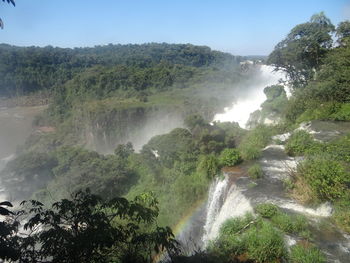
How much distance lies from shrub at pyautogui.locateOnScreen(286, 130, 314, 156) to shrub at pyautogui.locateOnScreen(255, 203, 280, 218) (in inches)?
147

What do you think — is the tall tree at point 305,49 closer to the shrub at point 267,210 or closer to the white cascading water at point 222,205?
the white cascading water at point 222,205

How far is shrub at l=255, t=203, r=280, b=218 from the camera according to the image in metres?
7.27

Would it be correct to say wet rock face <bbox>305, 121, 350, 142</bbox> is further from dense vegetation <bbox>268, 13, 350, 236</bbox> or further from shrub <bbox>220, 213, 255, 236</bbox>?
shrub <bbox>220, 213, 255, 236</bbox>

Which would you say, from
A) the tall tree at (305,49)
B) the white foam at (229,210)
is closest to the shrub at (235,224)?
the white foam at (229,210)

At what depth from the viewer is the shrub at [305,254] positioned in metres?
5.66

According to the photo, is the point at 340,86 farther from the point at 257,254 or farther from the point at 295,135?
the point at 257,254

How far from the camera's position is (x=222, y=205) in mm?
9328

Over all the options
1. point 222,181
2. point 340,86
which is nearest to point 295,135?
point 222,181

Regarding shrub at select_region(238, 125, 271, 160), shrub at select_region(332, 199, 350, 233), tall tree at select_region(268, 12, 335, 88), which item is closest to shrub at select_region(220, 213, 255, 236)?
shrub at select_region(332, 199, 350, 233)

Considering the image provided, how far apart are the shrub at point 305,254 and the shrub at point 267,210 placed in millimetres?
1128

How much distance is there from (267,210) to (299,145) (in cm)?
421

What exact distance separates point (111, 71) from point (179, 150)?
3665 cm

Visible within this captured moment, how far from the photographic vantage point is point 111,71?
53.3 metres

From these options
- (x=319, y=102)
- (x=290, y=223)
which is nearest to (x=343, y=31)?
(x=319, y=102)
